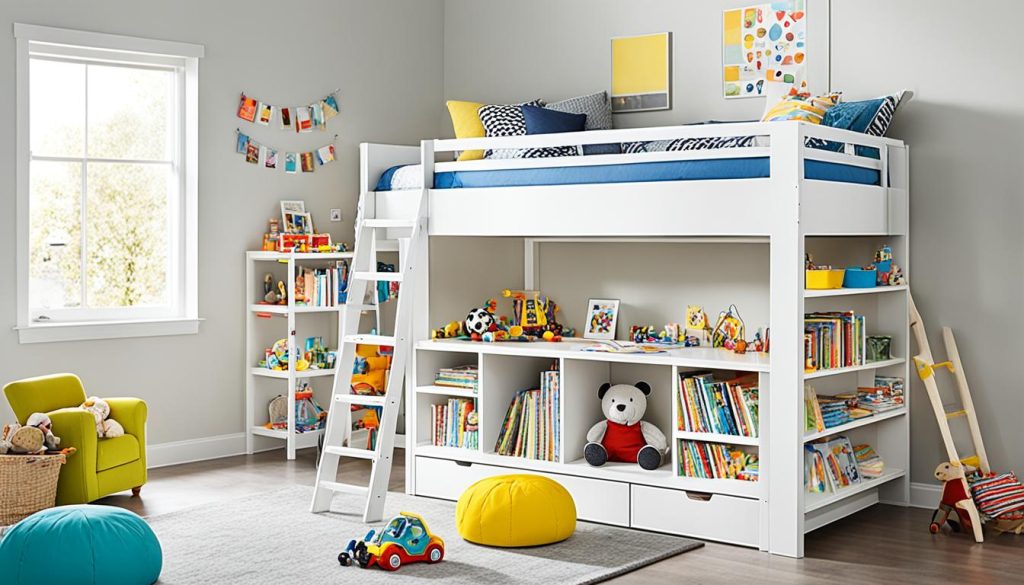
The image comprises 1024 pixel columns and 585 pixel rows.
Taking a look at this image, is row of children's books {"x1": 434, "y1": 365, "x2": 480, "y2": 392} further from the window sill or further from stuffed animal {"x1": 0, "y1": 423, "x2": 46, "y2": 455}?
stuffed animal {"x1": 0, "y1": 423, "x2": 46, "y2": 455}

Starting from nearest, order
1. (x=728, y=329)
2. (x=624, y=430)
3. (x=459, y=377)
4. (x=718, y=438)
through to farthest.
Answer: (x=718, y=438)
(x=624, y=430)
(x=459, y=377)
(x=728, y=329)

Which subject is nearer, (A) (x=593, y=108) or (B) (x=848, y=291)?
(B) (x=848, y=291)

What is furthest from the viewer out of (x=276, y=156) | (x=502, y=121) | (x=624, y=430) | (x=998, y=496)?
(x=276, y=156)

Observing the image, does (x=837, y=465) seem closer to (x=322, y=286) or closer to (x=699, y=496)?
(x=699, y=496)

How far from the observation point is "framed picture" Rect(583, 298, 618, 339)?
17.1ft

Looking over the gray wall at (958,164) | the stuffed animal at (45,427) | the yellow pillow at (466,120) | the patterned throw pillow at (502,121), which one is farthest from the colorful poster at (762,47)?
the stuffed animal at (45,427)

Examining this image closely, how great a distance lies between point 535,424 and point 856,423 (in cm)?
120

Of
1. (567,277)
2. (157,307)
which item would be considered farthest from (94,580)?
(567,277)

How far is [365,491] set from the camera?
4.32 m

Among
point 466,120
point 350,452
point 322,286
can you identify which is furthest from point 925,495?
point 322,286

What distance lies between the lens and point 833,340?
419cm

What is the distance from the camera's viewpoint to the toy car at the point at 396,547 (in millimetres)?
3650

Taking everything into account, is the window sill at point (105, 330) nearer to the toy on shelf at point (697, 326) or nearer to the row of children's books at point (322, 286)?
the row of children's books at point (322, 286)

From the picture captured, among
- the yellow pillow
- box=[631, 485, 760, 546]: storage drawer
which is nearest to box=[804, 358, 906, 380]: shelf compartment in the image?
box=[631, 485, 760, 546]: storage drawer
